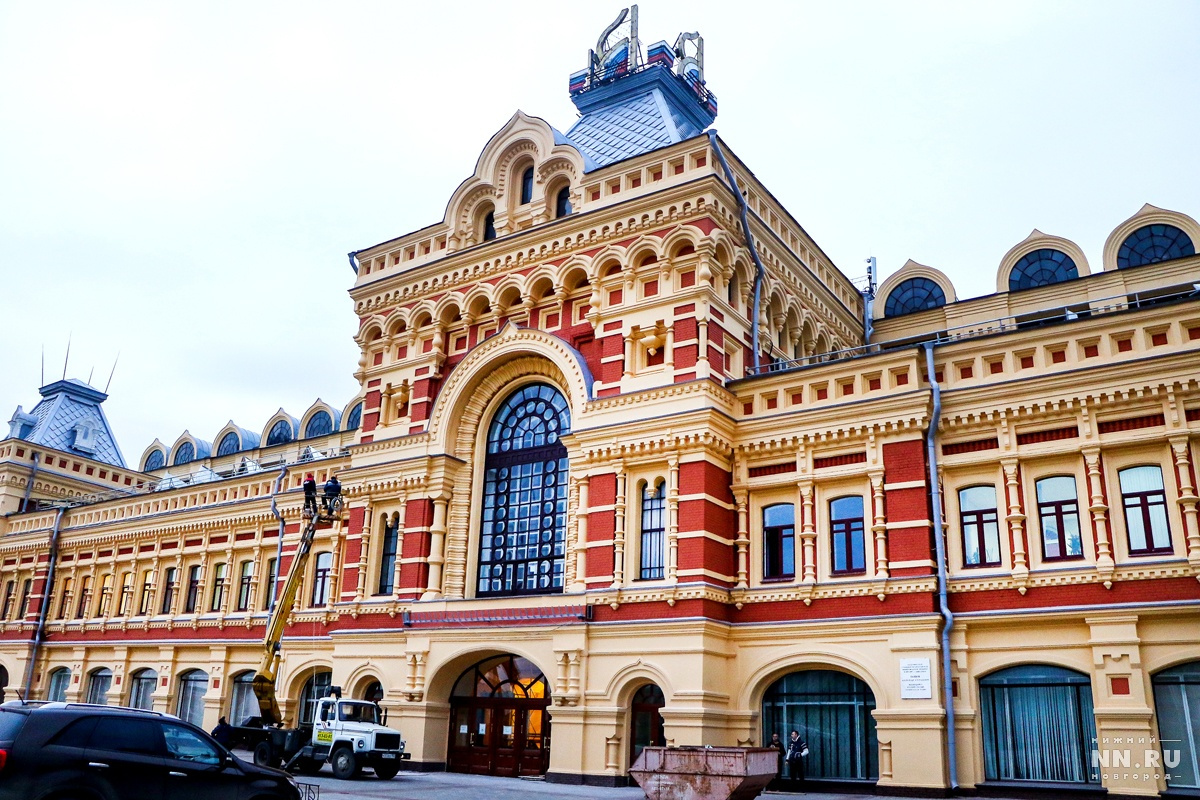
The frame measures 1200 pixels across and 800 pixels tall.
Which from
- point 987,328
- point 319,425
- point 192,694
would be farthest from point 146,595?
point 987,328

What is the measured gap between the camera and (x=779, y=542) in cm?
2573

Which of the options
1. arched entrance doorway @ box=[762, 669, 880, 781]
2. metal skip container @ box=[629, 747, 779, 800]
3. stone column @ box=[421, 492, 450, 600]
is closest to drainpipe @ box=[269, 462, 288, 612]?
stone column @ box=[421, 492, 450, 600]

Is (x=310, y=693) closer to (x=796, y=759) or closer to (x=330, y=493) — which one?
(x=330, y=493)

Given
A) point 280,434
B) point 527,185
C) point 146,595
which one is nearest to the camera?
point 527,185

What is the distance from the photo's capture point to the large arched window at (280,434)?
48688mm

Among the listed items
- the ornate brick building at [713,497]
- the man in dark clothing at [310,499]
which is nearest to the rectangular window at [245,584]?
the ornate brick building at [713,497]

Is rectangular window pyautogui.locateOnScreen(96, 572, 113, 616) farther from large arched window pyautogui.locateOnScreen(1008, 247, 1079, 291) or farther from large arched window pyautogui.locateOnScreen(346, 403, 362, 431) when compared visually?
large arched window pyautogui.locateOnScreen(1008, 247, 1079, 291)

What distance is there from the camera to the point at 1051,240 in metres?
33.4

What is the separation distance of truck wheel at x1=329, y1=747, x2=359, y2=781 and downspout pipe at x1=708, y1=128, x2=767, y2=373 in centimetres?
1497

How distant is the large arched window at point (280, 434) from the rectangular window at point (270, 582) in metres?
11.8

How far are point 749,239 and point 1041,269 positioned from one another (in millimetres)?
11763

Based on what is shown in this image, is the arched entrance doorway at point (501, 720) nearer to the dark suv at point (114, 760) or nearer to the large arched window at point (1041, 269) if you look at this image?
the dark suv at point (114, 760)

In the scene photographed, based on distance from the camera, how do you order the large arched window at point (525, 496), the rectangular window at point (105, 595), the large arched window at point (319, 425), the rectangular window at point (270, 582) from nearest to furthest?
Result: the large arched window at point (525, 496), the rectangular window at point (270, 582), the rectangular window at point (105, 595), the large arched window at point (319, 425)

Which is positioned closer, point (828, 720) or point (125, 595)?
point (828, 720)
